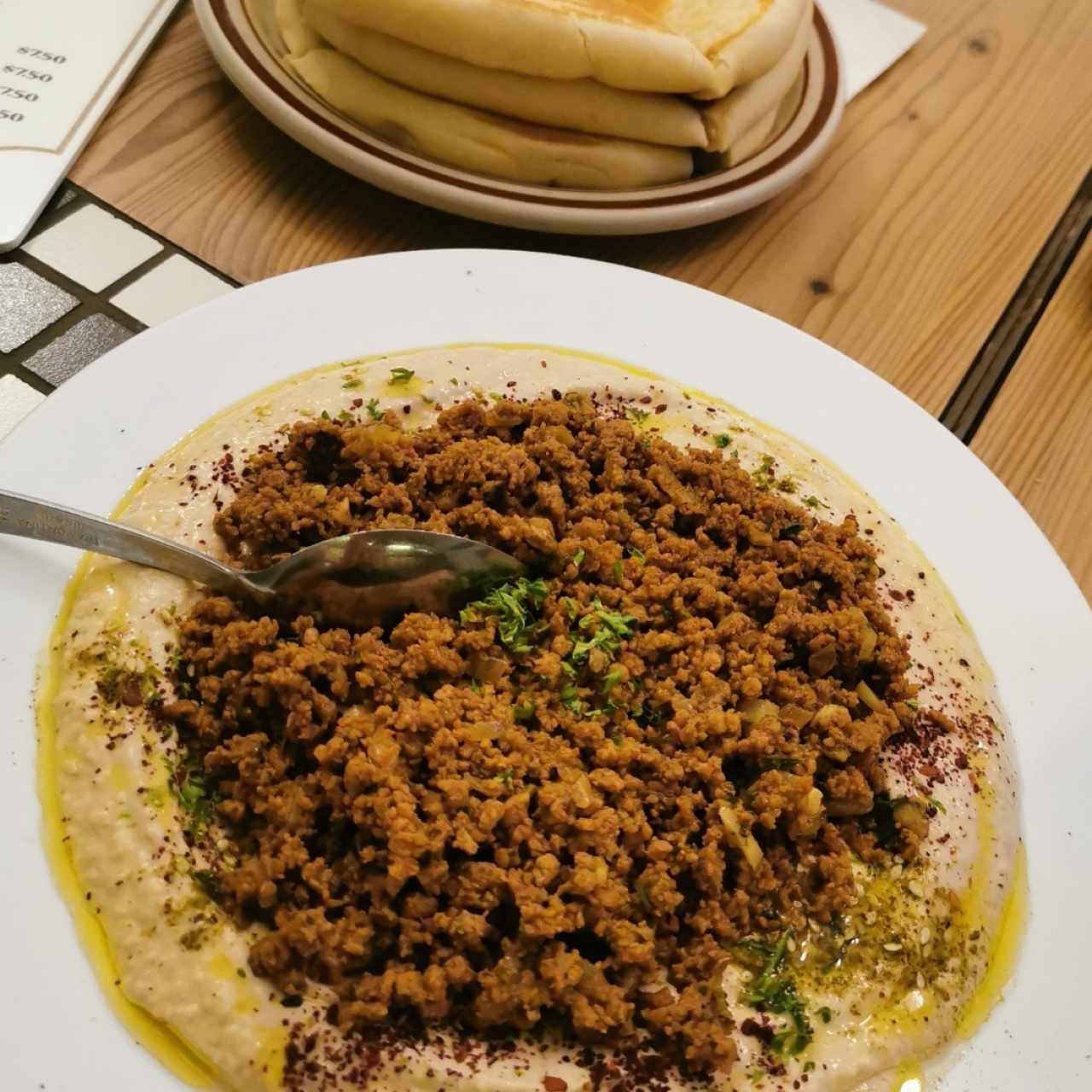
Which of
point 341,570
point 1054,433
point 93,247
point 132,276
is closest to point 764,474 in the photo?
point 341,570

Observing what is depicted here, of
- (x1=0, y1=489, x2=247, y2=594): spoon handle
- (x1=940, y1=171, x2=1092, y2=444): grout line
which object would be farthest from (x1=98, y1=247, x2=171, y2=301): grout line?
(x1=940, y1=171, x2=1092, y2=444): grout line

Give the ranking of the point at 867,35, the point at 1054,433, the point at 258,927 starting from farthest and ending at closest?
the point at 867,35 → the point at 1054,433 → the point at 258,927

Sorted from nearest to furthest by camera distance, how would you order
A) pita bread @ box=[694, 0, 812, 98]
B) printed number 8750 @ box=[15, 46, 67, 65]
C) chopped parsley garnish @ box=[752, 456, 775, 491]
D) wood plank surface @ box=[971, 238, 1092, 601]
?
1. chopped parsley garnish @ box=[752, 456, 775, 491]
2. wood plank surface @ box=[971, 238, 1092, 601]
3. pita bread @ box=[694, 0, 812, 98]
4. printed number 8750 @ box=[15, 46, 67, 65]

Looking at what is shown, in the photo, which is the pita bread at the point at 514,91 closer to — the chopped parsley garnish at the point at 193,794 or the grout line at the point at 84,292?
the grout line at the point at 84,292

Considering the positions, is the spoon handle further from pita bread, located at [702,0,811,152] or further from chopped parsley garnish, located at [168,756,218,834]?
pita bread, located at [702,0,811,152]

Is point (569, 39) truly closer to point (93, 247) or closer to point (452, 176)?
point (452, 176)

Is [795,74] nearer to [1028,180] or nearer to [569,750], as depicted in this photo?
[1028,180]
